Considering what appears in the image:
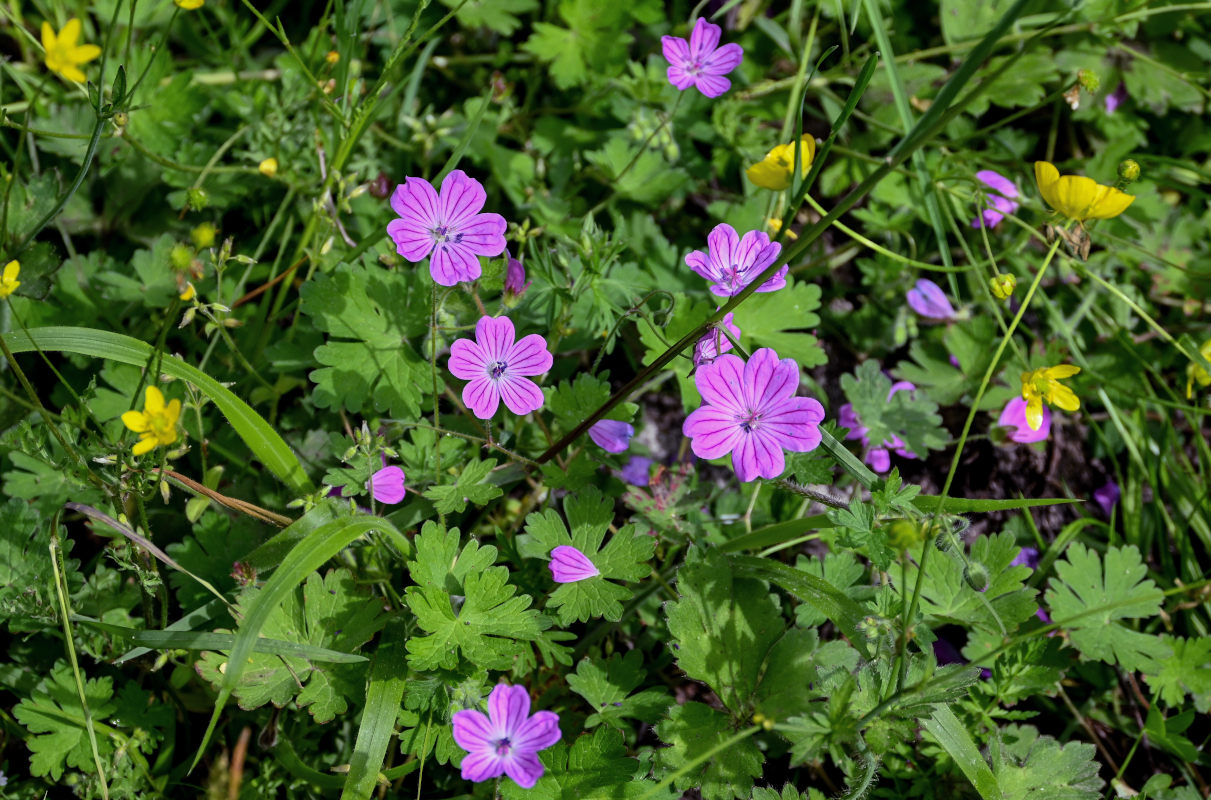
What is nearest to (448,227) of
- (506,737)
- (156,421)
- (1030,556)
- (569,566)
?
(156,421)

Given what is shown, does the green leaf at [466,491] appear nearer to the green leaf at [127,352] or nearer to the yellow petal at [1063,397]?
the green leaf at [127,352]

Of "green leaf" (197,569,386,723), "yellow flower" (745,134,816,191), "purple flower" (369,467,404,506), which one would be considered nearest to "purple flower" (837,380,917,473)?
"yellow flower" (745,134,816,191)

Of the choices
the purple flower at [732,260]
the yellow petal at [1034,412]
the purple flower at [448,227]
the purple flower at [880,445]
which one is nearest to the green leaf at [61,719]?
the purple flower at [448,227]

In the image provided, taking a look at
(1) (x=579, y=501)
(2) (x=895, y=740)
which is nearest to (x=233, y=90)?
(1) (x=579, y=501)

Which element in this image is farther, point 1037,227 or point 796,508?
point 1037,227

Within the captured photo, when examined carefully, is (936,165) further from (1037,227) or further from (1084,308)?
(1084,308)

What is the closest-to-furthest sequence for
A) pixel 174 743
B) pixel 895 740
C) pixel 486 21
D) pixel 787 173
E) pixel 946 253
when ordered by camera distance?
1. pixel 895 740
2. pixel 787 173
3. pixel 174 743
4. pixel 946 253
5. pixel 486 21

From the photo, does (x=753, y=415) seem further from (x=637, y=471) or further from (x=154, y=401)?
(x=154, y=401)

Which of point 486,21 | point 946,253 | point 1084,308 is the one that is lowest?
point 1084,308
